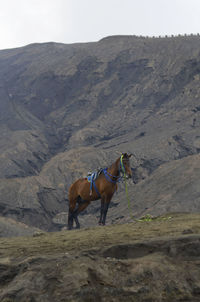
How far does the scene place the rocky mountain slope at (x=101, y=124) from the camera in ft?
92.5

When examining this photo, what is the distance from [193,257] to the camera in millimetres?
5777

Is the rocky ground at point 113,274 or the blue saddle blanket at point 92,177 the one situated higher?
the blue saddle blanket at point 92,177

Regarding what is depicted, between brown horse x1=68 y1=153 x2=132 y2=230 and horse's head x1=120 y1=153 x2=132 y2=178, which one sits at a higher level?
horse's head x1=120 y1=153 x2=132 y2=178

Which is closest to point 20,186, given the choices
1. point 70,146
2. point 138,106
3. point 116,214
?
point 116,214

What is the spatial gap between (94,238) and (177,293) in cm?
283

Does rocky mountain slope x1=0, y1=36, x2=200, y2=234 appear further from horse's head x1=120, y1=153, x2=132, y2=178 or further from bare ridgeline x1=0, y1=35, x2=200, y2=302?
horse's head x1=120, y1=153, x2=132, y2=178

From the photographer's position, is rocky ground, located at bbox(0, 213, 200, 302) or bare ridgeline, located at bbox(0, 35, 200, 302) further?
bare ridgeline, located at bbox(0, 35, 200, 302)

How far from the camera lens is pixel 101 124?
137ft

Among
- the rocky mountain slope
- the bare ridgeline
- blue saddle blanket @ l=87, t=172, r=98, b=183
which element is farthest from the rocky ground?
the rocky mountain slope

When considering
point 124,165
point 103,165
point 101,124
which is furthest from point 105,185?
point 101,124

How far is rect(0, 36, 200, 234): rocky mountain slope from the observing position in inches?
1110

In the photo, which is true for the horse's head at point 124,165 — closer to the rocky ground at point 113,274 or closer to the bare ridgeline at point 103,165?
the bare ridgeline at point 103,165

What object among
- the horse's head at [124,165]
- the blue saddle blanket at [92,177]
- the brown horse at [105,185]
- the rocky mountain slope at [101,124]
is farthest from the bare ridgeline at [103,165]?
the blue saddle blanket at [92,177]

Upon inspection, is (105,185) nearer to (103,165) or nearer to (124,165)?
(124,165)
